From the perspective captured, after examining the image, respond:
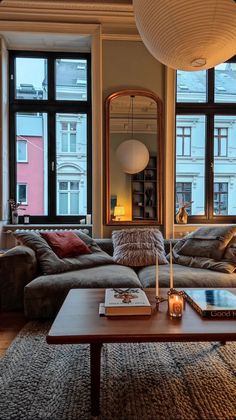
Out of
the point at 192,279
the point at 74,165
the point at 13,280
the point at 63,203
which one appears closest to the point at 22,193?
the point at 63,203

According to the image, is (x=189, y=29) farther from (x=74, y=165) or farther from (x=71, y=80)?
(x=71, y=80)

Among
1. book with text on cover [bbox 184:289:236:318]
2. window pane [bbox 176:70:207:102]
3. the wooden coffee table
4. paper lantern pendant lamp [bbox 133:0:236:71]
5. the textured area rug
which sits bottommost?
the textured area rug

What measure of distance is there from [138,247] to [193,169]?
1.61 metres

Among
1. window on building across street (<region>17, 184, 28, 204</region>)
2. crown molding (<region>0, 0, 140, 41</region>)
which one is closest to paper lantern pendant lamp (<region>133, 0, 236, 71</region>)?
crown molding (<region>0, 0, 140, 41</region>)

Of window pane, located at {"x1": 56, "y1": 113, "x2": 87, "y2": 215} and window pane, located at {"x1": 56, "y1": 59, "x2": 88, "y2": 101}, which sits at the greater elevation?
window pane, located at {"x1": 56, "y1": 59, "x2": 88, "y2": 101}

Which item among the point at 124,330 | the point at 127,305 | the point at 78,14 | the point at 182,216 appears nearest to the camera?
the point at 124,330

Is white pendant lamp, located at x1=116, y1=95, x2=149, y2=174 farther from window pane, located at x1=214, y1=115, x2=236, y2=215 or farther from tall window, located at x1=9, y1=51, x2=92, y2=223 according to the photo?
window pane, located at x1=214, y1=115, x2=236, y2=215

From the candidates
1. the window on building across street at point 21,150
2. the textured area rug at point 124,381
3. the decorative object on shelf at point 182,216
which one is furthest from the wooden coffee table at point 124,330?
the window on building across street at point 21,150

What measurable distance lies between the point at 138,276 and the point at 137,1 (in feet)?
7.26

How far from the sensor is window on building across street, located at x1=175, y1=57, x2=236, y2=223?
14.6 feet

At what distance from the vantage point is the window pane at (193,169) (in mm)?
4457

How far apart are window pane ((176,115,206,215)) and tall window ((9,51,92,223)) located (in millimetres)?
1242

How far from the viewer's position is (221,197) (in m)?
4.51

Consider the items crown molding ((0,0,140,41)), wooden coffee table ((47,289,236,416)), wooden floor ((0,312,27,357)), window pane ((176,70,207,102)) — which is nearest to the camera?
wooden coffee table ((47,289,236,416))
